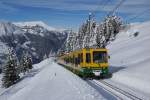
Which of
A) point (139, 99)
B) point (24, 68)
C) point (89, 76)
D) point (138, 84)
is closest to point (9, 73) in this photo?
point (24, 68)

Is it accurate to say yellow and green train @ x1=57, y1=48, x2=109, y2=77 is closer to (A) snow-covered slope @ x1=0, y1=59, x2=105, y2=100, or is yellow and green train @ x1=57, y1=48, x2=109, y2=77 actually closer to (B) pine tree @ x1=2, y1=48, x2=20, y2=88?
(A) snow-covered slope @ x1=0, y1=59, x2=105, y2=100

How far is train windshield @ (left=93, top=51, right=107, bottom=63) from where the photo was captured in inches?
1236

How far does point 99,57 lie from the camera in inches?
1248

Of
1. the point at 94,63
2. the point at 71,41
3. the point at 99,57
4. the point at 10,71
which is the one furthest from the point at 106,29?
the point at 94,63

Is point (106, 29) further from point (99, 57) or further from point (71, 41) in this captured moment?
point (99, 57)

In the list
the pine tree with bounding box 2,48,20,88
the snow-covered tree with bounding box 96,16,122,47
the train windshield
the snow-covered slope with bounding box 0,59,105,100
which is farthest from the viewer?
the snow-covered tree with bounding box 96,16,122,47

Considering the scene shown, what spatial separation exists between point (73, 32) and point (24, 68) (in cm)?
4583

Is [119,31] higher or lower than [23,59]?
higher

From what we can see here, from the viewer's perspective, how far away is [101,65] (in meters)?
31.1

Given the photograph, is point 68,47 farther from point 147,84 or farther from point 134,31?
point 147,84

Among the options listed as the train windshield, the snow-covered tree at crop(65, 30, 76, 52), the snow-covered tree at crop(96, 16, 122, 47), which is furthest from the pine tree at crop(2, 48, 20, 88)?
the snow-covered tree at crop(65, 30, 76, 52)

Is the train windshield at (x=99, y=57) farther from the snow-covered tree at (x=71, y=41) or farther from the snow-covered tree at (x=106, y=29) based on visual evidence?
the snow-covered tree at (x=71, y=41)

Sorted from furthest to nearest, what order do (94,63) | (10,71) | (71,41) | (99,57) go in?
1. (71,41)
2. (10,71)
3. (99,57)
4. (94,63)

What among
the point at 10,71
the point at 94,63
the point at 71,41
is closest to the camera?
the point at 94,63
